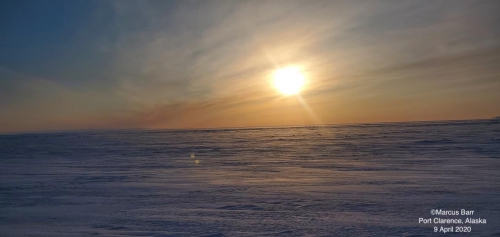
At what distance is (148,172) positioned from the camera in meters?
17.6

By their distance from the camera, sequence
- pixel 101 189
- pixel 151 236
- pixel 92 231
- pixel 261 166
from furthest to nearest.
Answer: pixel 261 166 → pixel 101 189 → pixel 92 231 → pixel 151 236

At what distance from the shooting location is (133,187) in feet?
43.1

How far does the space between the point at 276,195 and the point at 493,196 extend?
5937 mm

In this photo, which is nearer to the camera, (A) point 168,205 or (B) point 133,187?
(A) point 168,205

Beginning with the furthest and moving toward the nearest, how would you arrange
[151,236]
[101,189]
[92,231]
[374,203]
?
1. [101,189]
2. [374,203]
3. [92,231]
4. [151,236]

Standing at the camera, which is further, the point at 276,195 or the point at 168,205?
the point at 276,195

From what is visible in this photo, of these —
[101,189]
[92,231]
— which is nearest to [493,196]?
[92,231]

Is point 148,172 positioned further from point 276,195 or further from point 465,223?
point 465,223

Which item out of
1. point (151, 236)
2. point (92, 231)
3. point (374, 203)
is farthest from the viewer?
point (374, 203)

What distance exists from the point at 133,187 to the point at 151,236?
633cm

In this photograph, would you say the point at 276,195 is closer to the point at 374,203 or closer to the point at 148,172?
the point at 374,203

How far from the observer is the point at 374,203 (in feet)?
31.3

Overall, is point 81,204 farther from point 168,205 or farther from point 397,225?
point 397,225

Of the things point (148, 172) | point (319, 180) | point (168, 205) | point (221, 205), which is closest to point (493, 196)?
point (319, 180)
